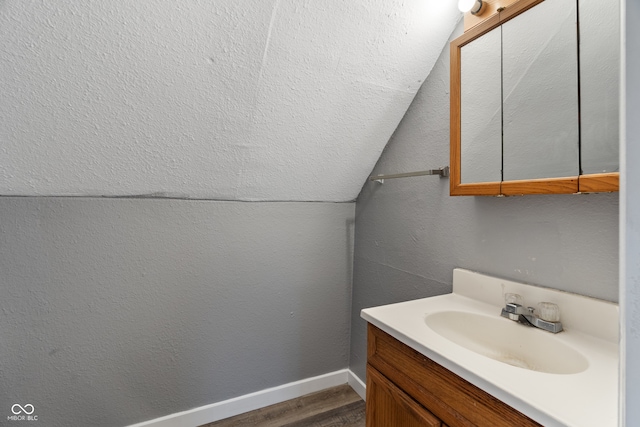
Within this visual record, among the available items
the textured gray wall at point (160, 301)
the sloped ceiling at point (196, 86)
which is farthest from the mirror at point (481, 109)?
the textured gray wall at point (160, 301)

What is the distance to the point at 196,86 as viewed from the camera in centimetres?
119

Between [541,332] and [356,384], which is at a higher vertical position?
[541,332]

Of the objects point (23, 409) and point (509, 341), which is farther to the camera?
point (23, 409)

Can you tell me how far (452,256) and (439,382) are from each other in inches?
24.5

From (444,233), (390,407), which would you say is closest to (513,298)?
(444,233)

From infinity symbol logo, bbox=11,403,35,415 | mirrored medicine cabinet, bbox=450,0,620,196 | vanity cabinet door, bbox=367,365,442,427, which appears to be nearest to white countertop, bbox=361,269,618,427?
vanity cabinet door, bbox=367,365,442,427

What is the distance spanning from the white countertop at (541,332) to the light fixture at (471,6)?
3.15 ft

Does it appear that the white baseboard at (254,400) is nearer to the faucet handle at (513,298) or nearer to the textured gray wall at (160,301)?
the textured gray wall at (160,301)

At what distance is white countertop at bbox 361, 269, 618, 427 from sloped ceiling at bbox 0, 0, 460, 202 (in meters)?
0.86

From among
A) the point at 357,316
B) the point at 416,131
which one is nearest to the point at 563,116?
the point at 416,131

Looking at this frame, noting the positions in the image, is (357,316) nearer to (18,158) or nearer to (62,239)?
(62,239)

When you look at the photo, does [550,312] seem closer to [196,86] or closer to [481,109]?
[481,109]

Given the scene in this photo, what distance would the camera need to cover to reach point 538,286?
3.40 ft

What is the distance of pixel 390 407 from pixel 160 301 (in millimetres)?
1146
